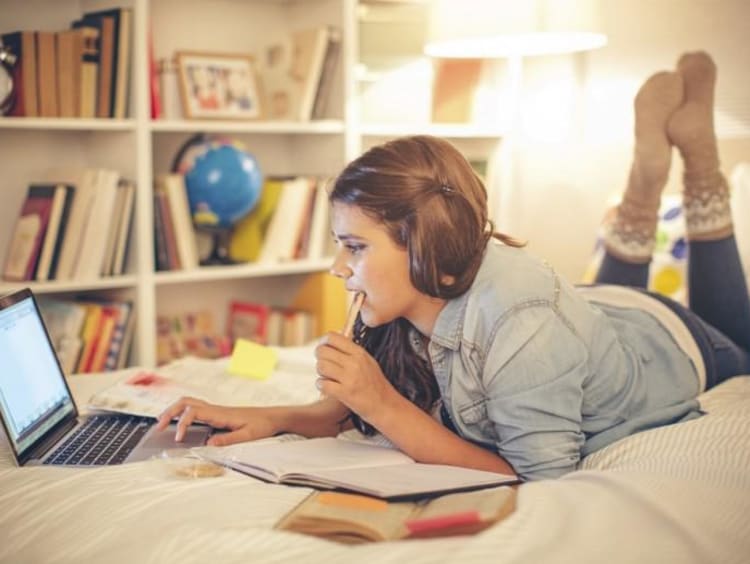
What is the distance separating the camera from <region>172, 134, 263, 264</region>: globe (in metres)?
2.70

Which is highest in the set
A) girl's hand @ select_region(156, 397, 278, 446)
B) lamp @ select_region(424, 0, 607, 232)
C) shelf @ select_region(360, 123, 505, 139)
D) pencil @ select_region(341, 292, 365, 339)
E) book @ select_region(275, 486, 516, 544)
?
lamp @ select_region(424, 0, 607, 232)

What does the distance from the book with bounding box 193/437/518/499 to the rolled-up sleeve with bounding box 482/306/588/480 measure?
0.16 feet

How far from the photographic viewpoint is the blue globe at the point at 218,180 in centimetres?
270

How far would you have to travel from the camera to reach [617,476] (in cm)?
105

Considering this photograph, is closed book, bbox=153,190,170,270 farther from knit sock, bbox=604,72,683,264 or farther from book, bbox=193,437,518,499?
book, bbox=193,437,518,499

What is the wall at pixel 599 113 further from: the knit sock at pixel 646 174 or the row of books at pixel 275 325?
the row of books at pixel 275 325

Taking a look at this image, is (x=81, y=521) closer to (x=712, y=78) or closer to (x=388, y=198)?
(x=388, y=198)

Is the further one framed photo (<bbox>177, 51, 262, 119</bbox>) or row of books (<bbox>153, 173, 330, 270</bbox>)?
row of books (<bbox>153, 173, 330, 270</bbox>)

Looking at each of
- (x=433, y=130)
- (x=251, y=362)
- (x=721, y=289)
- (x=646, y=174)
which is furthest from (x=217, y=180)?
(x=721, y=289)

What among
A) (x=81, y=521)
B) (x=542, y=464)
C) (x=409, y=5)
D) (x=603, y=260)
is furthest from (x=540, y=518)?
(x=409, y=5)

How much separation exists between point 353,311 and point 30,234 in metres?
1.40

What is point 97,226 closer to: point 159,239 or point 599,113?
point 159,239

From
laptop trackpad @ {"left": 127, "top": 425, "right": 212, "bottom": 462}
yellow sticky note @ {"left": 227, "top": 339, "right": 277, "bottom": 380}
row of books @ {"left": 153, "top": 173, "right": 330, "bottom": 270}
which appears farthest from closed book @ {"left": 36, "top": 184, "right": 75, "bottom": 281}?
laptop trackpad @ {"left": 127, "top": 425, "right": 212, "bottom": 462}

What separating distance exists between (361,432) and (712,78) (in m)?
Answer: 1.17
